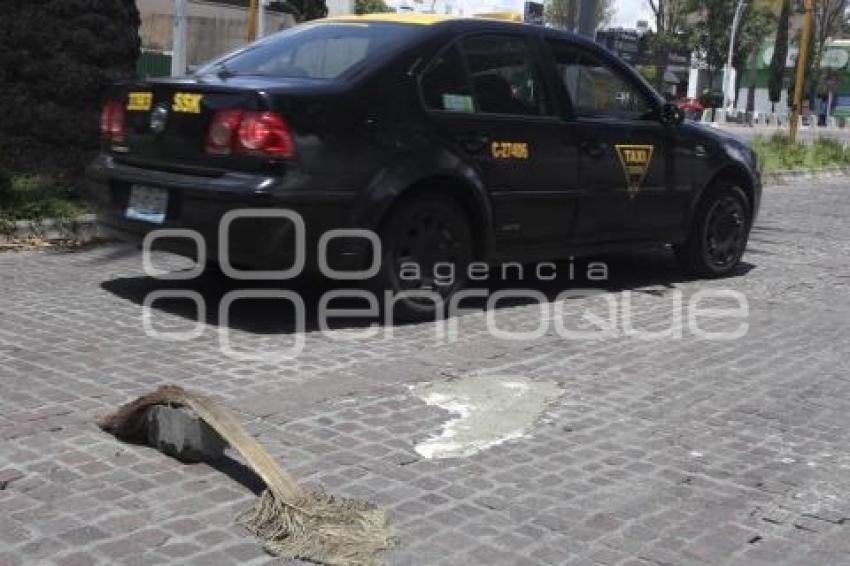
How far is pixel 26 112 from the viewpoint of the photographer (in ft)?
28.8

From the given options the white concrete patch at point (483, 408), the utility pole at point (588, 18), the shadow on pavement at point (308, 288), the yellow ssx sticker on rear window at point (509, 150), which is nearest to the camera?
the white concrete patch at point (483, 408)

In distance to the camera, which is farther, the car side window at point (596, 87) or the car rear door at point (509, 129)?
the car side window at point (596, 87)

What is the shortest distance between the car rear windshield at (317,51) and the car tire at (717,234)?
2.88m

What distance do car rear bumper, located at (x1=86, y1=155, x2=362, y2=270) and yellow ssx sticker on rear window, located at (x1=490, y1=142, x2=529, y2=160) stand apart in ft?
3.54

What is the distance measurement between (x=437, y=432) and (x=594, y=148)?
9.93ft

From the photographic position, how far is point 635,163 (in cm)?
695

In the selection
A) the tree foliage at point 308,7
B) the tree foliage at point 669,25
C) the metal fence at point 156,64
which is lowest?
the metal fence at point 156,64

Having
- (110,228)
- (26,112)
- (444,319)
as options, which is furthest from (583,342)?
(26,112)

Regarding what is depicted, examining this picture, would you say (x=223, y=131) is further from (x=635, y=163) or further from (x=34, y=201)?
(x=34, y=201)

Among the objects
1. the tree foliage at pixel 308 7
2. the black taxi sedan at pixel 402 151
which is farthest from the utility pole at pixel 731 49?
the black taxi sedan at pixel 402 151

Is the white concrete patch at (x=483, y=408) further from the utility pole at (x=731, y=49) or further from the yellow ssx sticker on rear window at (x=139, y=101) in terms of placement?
the utility pole at (x=731, y=49)

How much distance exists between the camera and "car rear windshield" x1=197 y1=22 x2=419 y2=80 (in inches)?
226

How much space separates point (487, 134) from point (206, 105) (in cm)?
164

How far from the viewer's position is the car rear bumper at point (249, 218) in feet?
17.0
